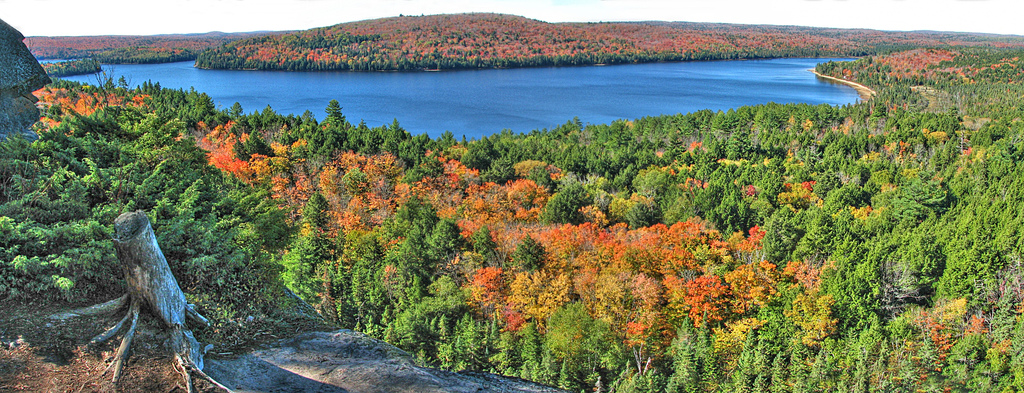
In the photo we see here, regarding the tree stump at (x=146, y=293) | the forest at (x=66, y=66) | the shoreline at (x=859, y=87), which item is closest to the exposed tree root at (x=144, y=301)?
the tree stump at (x=146, y=293)

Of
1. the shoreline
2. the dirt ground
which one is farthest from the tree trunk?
the shoreline

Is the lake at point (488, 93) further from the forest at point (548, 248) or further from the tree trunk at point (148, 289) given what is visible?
the tree trunk at point (148, 289)

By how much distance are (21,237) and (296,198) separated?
125 feet

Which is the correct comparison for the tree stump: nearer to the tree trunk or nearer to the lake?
the tree trunk

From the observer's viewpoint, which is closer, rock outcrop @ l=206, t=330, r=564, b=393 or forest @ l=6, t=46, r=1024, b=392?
rock outcrop @ l=206, t=330, r=564, b=393

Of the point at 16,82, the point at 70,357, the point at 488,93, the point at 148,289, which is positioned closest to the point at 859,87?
the point at 488,93

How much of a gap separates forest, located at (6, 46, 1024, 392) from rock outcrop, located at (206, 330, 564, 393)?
0.78 m

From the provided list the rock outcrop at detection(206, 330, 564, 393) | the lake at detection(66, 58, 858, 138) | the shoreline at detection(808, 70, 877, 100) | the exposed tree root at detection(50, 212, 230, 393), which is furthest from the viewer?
the shoreline at detection(808, 70, 877, 100)

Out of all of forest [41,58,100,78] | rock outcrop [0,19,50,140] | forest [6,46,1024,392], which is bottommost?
forest [6,46,1024,392]

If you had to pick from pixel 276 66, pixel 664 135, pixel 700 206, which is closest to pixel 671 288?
pixel 700 206

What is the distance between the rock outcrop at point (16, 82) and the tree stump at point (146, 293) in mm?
8984

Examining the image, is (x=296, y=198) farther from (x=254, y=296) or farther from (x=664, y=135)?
(x=664, y=135)

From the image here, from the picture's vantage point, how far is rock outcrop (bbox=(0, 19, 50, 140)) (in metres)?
13.3

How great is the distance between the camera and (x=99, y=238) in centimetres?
962
